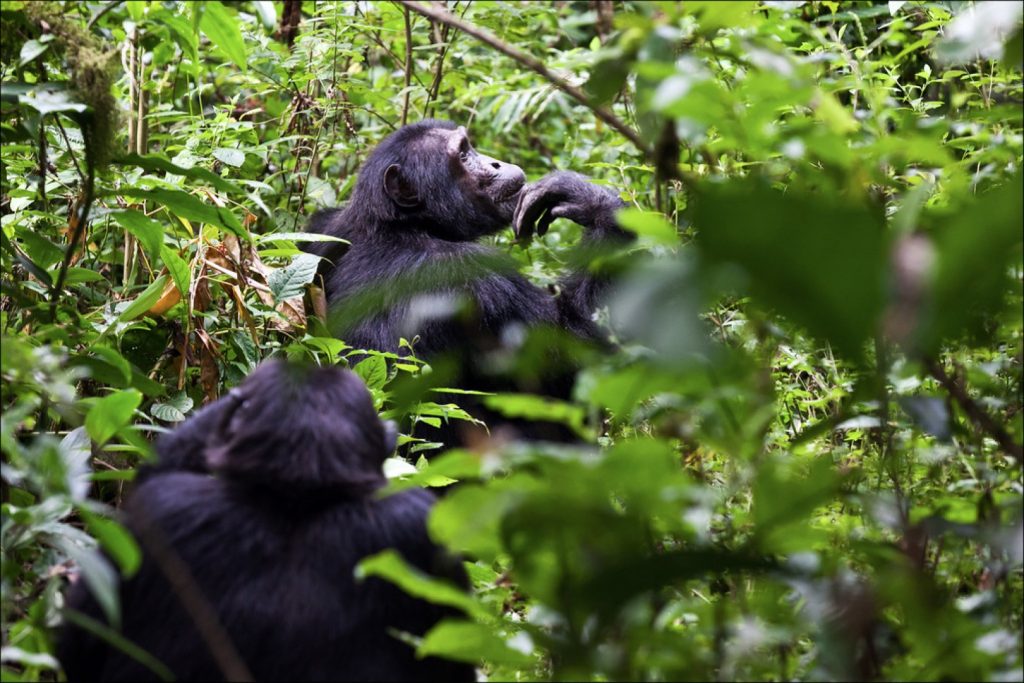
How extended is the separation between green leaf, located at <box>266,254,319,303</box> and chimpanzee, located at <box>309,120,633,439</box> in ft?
2.19

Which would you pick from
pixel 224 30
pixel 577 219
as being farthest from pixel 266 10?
pixel 577 219

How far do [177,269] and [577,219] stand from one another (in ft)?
7.17

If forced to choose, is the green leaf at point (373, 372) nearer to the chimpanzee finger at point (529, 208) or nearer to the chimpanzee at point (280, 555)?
the chimpanzee at point (280, 555)

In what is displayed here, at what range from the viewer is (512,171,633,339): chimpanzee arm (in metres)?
5.41

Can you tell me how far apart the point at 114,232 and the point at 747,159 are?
95.2 inches

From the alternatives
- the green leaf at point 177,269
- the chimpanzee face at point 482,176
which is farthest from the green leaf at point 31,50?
the chimpanzee face at point 482,176

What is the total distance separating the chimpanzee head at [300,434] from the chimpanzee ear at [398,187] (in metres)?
2.99

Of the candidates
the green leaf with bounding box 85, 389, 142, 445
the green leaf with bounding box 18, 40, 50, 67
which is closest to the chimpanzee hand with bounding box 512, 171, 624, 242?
the green leaf with bounding box 18, 40, 50, 67

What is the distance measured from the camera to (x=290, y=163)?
619 centimetres

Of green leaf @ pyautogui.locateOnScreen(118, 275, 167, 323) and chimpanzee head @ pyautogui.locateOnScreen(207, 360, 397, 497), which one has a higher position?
chimpanzee head @ pyautogui.locateOnScreen(207, 360, 397, 497)

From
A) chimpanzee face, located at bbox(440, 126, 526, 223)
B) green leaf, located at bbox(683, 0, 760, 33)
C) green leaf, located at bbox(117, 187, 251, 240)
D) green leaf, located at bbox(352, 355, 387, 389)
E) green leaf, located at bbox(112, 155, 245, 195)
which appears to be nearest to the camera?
green leaf, located at bbox(683, 0, 760, 33)

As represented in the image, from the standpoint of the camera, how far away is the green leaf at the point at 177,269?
375cm

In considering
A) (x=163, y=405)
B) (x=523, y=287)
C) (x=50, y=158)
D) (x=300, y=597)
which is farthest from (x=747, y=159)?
(x=300, y=597)

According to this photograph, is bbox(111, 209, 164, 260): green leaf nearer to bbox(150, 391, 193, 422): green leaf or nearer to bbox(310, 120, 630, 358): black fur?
bbox(150, 391, 193, 422): green leaf
